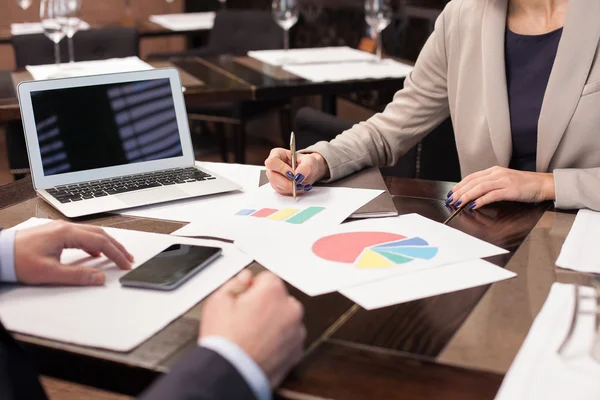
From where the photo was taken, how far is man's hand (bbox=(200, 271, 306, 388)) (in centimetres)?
80

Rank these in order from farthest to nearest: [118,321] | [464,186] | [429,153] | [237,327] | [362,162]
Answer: [429,153] < [362,162] < [464,186] < [118,321] < [237,327]

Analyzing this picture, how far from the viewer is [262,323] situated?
0.83 m

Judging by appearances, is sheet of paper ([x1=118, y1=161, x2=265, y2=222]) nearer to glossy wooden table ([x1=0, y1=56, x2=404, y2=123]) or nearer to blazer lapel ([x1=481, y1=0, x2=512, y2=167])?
blazer lapel ([x1=481, y1=0, x2=512, y2=167])

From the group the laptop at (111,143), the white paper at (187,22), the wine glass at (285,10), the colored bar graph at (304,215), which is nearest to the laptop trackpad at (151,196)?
the laptop at (111,143)

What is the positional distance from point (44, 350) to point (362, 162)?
893 millimetres

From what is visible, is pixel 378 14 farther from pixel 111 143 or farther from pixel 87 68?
pixel 111 143

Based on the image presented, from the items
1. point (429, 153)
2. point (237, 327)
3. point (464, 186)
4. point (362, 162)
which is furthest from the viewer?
point (429, 153)

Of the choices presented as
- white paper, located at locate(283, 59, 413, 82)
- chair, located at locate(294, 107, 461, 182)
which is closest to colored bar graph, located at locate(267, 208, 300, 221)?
chair, located at locate(294, 107, 461, 182)

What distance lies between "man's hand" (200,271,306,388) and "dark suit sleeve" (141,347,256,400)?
Result: 35 mm

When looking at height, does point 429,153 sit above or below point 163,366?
below

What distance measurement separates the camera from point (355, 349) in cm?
A: 88

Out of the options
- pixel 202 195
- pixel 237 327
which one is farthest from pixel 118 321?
pixel 202 195

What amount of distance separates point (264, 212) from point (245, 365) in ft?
1.95

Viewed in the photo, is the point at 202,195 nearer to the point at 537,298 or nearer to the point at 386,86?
the point at 537,298
